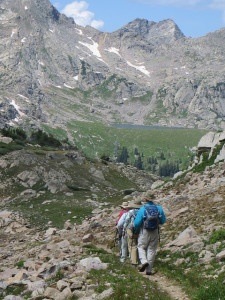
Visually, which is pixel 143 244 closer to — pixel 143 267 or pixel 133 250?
pixel 143 267

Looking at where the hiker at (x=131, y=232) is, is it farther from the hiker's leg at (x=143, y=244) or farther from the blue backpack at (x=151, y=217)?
the blue backpack at (x=151, y=217)

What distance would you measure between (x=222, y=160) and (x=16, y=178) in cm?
3471

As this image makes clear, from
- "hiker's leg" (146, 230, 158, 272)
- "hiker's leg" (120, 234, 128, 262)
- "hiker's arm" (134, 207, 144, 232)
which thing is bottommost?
"hiker's leg" (120, 234, 128, 262)

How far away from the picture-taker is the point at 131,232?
18.6 m

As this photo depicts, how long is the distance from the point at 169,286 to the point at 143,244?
7.63 feet

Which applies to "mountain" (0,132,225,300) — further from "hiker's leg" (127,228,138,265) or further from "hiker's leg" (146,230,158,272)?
"hiker's leg" (146,230,158,272)

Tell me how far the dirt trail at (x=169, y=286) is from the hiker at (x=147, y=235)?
0.55 m

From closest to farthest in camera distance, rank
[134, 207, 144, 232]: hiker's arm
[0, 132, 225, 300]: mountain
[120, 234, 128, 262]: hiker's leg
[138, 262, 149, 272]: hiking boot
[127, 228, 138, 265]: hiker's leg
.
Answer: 1. [0, 132, 225, 300]: mountain
2. [138, 262, 149, 272]: hiking boot
3. [134, 207, 144, 232]: hiker's arm
4. [127, 228, 138, 265]: hiker's leg
5. [120, 234, 128, 262]: hiker's leg

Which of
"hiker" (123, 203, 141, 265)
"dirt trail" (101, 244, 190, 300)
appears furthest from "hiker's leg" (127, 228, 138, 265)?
"dirt trail" (101, 244, 190, 300)

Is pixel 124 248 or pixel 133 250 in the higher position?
pixel 133 250

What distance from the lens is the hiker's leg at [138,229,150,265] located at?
675 inches

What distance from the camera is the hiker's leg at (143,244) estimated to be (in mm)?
17156

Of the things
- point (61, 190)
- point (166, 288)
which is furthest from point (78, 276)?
point (61, 190)

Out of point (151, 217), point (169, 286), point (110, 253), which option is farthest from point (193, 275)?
point (110, 253)
